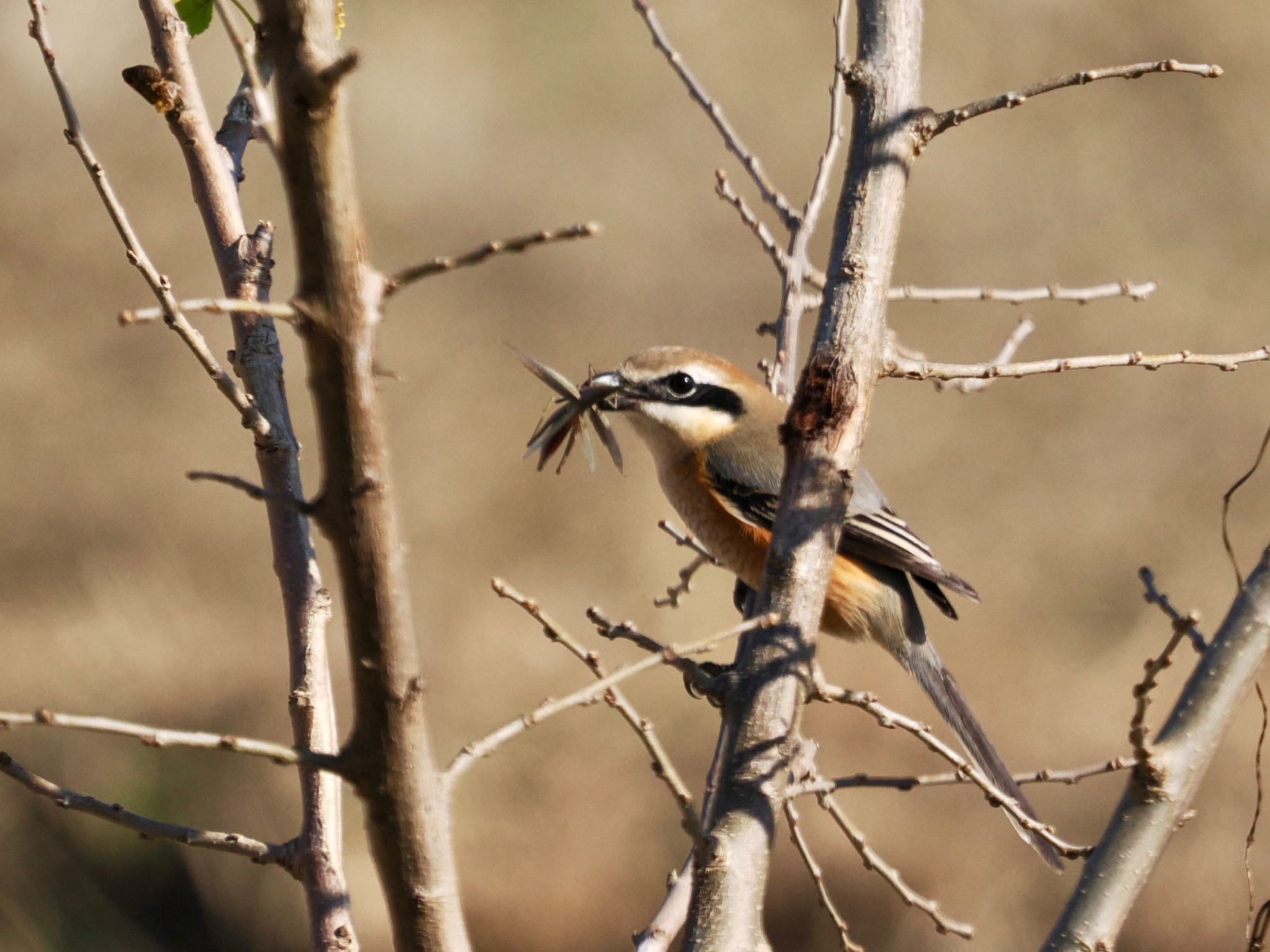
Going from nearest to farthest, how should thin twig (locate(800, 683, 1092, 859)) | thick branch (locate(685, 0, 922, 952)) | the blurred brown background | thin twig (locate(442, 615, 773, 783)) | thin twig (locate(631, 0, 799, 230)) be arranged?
thin twig (locate(442, 615, 773, 783))
thick branch (locate(685, 0, 922, 952))
thin twig (locate(800, 683, 1092, 859))
thin twig (locate(631, 0, 799, 230))
the blurred brown background

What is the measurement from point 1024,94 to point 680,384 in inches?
55.6

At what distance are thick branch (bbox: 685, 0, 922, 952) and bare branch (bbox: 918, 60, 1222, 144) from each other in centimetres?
4

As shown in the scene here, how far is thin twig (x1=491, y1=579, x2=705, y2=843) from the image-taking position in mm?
1176

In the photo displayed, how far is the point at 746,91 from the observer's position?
589cm

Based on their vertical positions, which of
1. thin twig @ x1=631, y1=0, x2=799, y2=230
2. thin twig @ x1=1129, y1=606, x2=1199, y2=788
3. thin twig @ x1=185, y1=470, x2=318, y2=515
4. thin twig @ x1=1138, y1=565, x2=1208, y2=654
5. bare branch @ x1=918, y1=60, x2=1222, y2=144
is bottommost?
thin twig @ x1=185, y1=470, x2=318, y2=515

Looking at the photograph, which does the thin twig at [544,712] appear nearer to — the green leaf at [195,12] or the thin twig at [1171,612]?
the thin twig at [1171,612]

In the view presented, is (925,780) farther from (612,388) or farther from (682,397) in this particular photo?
(682,397)

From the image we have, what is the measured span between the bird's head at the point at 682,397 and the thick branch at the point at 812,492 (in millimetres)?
1244

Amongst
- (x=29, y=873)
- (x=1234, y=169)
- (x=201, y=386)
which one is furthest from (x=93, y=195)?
(x=1234, y=169)

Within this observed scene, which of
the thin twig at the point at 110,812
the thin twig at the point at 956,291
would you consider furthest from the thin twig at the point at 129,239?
the thin twig at the point at 956,291

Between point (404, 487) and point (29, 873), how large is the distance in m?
1.92

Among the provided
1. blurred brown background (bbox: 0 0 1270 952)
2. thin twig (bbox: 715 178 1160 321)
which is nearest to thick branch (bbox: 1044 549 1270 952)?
thin twig (bbox: 715 178 1160 321)

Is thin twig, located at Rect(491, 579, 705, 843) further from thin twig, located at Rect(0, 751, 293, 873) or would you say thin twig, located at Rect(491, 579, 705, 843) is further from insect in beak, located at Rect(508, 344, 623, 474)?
insect in beak, located at Rect(508, 344, 623, 474)

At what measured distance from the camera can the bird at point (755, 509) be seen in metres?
2.76
